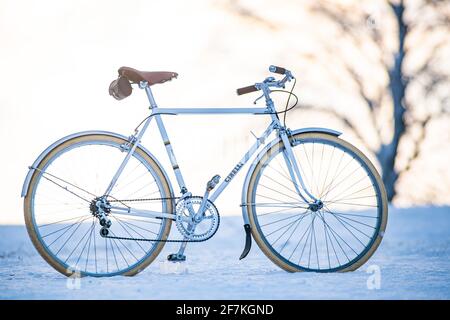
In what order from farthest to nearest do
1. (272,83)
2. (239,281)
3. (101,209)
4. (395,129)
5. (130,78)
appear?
(395,129)
(272,83)
(130,78)
(101,209)
(239,281)

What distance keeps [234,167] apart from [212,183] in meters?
0.22

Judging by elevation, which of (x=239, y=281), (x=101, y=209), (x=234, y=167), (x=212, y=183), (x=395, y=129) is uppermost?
(x=395, y=129)

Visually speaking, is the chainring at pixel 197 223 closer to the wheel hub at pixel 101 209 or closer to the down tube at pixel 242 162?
the down tube at pixel 242 162

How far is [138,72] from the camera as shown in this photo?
3.96 m

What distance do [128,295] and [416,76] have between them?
9996 mm

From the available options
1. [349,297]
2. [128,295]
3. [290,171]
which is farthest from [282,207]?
[128,295]

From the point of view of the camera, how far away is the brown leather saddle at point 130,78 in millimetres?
3975

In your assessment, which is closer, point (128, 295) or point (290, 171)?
point (128, 295)

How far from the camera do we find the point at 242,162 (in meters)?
4.09

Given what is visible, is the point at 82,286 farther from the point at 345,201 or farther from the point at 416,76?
the point at 416,76

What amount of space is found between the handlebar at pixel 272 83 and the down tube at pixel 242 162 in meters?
0.27

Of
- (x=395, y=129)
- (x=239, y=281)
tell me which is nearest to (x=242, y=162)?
(x=239, y=281)

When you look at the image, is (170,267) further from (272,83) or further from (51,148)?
(272,83)
